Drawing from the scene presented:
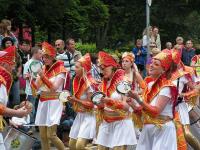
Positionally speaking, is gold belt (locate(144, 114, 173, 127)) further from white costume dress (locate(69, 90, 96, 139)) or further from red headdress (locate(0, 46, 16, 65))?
white costume dress (locate(69, 90, 96, 139))

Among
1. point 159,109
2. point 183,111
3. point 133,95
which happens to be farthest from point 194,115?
point 133,95

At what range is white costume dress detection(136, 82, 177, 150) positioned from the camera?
694 cm

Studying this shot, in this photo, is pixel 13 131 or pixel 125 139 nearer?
pixel 13 131

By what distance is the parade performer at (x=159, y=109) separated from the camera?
674 centimetres

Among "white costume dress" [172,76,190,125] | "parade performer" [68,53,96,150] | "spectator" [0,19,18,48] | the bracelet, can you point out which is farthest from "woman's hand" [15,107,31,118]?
"spectator" [0,19,18,48]

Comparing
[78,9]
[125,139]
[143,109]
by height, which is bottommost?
[125,139]

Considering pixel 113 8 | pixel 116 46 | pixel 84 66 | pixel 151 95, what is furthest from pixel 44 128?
pixel 116 46

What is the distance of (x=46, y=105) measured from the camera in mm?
9711

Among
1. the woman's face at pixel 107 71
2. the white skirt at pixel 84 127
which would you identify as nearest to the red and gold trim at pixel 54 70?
the white skirt at pixel 84 127

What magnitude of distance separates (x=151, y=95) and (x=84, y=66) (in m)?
2.41

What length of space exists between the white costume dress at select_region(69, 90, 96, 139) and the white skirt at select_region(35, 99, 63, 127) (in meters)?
0.47

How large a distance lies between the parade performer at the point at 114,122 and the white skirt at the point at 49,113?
125 cm

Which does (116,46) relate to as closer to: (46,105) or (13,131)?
(46,105)

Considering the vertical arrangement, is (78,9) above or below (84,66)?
above
